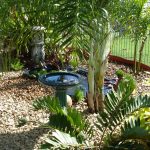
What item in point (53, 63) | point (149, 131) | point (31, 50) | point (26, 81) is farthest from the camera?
point (31, 50)

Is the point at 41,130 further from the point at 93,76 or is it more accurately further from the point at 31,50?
the point at 31,50

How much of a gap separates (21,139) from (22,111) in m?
1.07

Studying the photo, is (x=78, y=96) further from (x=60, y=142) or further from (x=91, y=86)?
(x=60, y=142)

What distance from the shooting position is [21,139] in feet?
15.1

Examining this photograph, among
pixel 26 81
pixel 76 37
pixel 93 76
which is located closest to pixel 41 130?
pixel 93 76

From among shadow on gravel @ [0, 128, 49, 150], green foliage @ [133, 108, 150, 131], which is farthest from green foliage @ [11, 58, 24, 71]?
green foliage @ [133, 108, 150, 131]

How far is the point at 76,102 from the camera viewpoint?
607 centimetres

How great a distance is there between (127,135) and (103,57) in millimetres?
1696

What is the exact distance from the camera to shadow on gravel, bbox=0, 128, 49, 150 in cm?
440

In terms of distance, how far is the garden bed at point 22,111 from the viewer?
455 centimetres

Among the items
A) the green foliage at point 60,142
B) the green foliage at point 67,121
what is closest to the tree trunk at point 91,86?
the green foliage at point 67,121

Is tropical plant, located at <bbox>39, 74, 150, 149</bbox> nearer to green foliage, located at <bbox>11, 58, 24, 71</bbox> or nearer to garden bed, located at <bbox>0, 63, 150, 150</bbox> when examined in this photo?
garden bed, located at <bbox>0, 63, 150, 150</bbox>

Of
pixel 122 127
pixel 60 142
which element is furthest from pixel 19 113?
pixel 60 142

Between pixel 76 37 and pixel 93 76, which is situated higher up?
pixel 76 37
